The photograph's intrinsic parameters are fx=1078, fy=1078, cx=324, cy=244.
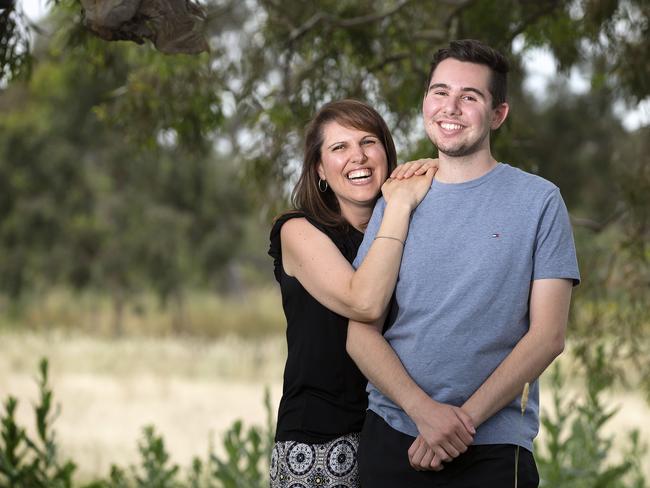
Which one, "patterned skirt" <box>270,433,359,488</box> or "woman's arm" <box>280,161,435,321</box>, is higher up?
"woman's arm" <box>280,161,435,321</box>

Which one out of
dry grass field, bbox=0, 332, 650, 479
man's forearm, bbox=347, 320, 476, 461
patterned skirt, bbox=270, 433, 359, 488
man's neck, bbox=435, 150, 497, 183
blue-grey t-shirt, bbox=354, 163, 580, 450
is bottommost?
patterned skirt, bbox=270, 433, 359, 488

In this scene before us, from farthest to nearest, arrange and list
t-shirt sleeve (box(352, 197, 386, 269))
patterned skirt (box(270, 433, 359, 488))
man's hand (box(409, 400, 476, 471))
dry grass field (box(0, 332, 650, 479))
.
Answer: dry grass field (box(0, 332, 650, 479)) → patterned skirt (box(270, 433, 359, 488)) → t-shirt sleeve (box(352, 197, 386, 269)) → man's hand (box(409, 400, 476, 471))

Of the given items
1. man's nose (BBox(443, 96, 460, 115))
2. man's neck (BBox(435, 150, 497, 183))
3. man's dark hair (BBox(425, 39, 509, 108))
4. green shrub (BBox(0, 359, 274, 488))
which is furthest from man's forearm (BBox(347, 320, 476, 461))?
green shrub (BBox(0, 359, 274, 488))

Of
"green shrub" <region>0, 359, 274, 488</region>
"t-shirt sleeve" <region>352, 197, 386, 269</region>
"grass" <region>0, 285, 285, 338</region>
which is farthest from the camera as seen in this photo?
"grass" <region>0, 285, 285, 338</region>

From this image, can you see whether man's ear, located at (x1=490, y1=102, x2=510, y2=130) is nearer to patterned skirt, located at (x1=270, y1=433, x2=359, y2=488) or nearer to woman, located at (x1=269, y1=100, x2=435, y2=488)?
woman, located at (x1=269, y1=100, x2=435, y2=488)

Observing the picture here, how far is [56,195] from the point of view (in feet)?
73.6

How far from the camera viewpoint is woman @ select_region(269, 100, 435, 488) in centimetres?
260

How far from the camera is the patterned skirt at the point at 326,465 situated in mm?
2711

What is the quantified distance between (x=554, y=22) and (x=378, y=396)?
390 centimetres

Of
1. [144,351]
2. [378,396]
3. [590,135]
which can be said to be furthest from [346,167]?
[144,351]

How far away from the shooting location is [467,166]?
8.32ft

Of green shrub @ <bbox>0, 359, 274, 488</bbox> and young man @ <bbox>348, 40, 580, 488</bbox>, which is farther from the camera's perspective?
green shrub @ <bbox>0, 359, 274, 488</bbox>

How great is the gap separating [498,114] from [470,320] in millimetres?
537

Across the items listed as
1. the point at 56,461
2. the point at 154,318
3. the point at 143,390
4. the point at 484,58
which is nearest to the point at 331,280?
the point at 484,58
